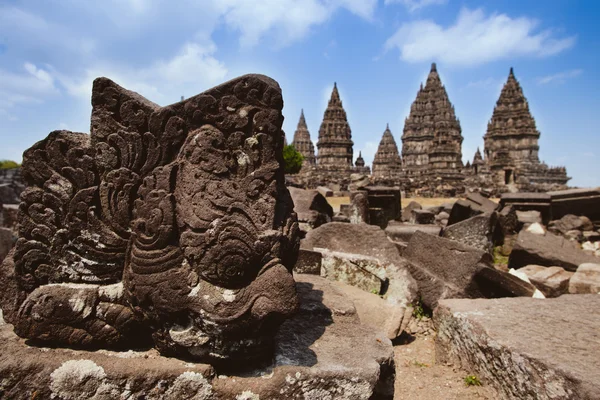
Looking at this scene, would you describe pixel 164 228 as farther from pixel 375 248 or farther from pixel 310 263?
pixel 375 248

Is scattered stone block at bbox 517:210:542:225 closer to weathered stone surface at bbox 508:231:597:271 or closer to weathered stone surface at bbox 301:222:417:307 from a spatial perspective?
weathered stone surface at bbox 508:231:597:271

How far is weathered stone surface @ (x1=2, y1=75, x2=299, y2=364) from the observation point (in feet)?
6.09

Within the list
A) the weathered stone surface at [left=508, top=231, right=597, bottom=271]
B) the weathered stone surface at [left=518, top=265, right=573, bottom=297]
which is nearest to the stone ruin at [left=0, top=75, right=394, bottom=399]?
the weathered stone surface at [left=518, top=265, right=573, bottom=297]

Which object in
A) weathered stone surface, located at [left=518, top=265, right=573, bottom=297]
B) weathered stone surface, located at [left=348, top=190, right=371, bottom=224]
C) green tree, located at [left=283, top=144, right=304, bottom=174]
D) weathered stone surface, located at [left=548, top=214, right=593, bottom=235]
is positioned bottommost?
weathered stone surface, located at [left=518, top=265, right=573, bottom=297]

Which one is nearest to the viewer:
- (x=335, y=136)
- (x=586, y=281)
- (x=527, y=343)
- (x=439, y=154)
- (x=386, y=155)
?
(x=527, y=343)

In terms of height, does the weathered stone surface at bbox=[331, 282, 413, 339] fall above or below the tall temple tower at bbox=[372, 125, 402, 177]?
below

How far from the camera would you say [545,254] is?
5.42 metres

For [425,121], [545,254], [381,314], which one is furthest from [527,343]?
[425,121]

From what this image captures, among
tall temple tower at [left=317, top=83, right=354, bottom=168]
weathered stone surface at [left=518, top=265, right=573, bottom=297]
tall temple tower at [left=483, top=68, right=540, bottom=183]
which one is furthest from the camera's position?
tall temple tower at [left=317, top=83, right=354, bottom=168]

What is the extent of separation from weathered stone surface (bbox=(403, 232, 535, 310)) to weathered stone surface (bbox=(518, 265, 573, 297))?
645 mm

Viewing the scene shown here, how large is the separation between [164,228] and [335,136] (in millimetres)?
36178

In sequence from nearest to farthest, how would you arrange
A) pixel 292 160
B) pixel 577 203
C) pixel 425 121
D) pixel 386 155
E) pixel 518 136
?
pixel 577 203
pixel 518 136
pixel 292 160
pixel 386 155
pixel 425 121

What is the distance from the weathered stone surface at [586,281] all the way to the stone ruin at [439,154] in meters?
17.5

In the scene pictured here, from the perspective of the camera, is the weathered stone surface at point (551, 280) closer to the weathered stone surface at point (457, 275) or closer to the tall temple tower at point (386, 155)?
the weathered stone surface at point (457, 275)
